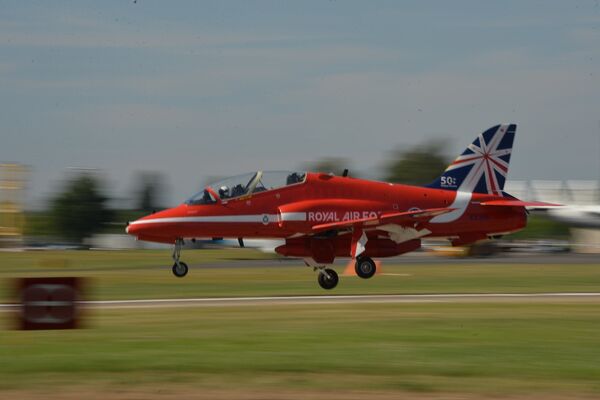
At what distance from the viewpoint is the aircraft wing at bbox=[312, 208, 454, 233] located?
2764 centimetres

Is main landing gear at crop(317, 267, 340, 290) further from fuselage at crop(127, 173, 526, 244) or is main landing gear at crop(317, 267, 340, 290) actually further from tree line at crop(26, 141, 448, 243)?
tree line at crop(26, 141, 448, 243)

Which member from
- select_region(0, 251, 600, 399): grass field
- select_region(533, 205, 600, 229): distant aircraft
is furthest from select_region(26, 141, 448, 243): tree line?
select_region(0, 251, 600, 399): grass field

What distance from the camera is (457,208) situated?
29453 mm

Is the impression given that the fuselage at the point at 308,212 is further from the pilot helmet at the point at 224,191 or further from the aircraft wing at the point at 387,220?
the aircraft wing at the point at 387,220

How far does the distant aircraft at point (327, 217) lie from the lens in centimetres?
2800

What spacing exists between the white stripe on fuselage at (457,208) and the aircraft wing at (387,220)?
3.34 ft

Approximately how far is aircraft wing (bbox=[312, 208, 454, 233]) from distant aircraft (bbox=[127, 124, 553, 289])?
28 millimetres

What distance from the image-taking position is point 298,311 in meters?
21.2

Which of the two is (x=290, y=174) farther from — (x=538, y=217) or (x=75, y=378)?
(x=538, y=217)

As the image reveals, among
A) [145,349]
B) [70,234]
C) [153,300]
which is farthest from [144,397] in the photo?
[70,234]

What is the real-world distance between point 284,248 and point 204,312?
7.46m

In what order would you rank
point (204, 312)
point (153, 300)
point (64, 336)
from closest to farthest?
1. point (64, 336)
2. point (204, 312)
3. point (153, 300)

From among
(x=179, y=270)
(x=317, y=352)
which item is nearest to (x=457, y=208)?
(x=179, y=270)

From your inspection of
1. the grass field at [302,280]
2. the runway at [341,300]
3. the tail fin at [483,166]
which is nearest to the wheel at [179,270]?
the grass field at [302,280]
